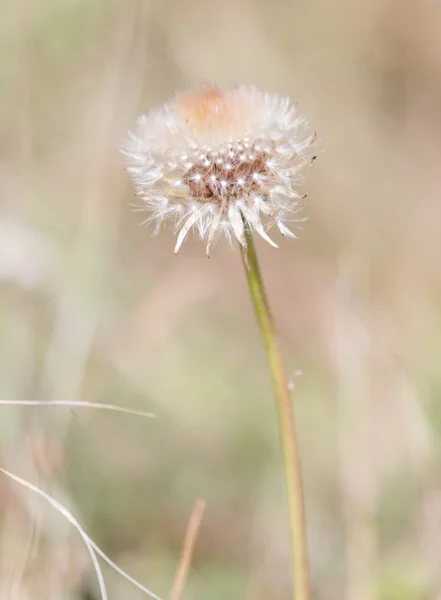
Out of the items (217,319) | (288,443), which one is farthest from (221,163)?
(217,319)

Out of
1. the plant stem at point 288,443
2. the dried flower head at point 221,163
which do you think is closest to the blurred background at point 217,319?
the plant stem at point 288,443

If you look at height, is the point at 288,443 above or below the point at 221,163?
below

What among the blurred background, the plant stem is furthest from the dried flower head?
the blurred background

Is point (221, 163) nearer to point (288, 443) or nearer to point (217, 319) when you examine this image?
point (288, 443)

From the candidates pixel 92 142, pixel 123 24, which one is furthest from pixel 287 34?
pixel 92 142

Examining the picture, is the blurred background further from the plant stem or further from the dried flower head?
the dried flower head

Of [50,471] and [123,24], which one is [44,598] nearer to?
[50,471]

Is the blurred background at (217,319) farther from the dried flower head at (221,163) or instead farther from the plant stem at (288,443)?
the dried flower head at (221,163)
